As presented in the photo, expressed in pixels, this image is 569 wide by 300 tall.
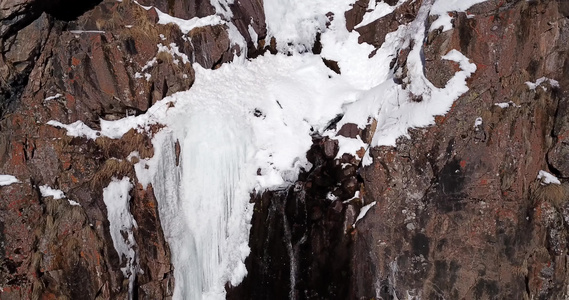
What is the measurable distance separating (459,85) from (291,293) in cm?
416

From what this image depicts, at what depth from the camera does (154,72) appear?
26.1 ft

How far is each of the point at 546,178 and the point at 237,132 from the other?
475cm

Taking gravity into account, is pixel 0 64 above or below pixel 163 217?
above

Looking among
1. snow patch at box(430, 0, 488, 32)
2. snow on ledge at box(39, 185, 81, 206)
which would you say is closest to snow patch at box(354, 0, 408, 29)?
snow patch at box(430, 0, 488, 32)

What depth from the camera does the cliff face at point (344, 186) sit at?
22.9 feet

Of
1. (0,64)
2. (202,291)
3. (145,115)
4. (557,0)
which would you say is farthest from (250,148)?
(557,0)

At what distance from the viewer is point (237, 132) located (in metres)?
8.09

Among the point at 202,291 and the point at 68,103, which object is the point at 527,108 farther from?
the point at 68,103

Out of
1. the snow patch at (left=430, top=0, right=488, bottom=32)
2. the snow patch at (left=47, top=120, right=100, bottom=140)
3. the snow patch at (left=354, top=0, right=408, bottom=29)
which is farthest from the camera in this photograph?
the snow patch at (left=354, top=0, right=408, bottom=29)

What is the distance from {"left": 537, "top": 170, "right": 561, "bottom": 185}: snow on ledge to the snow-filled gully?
64.8 inches

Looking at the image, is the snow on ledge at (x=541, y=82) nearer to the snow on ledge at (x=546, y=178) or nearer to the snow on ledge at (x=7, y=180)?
the snow on ledge at (x=546, y=178)

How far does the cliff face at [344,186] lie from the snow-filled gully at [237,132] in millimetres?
202

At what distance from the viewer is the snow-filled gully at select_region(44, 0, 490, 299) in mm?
7578

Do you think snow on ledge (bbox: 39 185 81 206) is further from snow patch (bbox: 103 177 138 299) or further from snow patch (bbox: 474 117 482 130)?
snow patch (bbox: 474 117 482 130)
